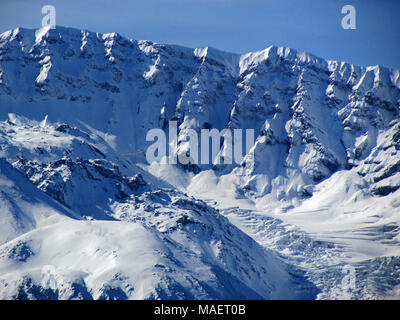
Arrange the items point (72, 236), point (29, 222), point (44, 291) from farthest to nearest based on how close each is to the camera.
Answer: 1. point (29, 222)
2. point (72, 236)
3. point (44, 291)

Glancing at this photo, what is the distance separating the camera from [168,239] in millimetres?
189375

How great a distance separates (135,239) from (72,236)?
1336cm
